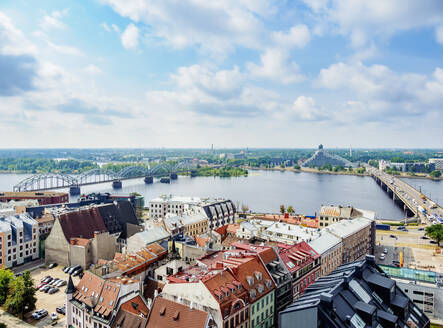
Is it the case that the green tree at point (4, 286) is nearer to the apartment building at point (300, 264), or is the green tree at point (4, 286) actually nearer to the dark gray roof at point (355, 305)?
the apartment building at point (300, 264)

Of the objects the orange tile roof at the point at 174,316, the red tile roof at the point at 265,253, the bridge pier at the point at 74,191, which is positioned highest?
the red tile roof at the point at 265,253

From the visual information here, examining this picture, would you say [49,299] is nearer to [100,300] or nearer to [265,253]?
[100,300]

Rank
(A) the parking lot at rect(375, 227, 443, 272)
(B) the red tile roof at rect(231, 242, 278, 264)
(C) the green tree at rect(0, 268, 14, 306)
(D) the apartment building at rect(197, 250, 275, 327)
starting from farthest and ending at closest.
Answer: (A) the parking lot at rect(375, 227, 443, 272) → (C) the green tree at rect(0, 268, 14, 306) → (B) the red tile roof at rect(231, 242, 278, 264) → (D) the apartment building at rect(197, 250, 275, 327)

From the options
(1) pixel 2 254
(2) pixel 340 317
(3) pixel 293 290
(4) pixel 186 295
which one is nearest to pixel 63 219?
(1) pixel 2 254

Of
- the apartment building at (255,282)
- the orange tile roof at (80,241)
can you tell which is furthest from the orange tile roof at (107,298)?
the orange tile roof at (80,241)

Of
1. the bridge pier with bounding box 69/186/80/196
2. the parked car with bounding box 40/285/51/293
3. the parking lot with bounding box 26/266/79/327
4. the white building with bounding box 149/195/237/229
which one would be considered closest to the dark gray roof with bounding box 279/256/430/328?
the parking lot with bounding box 26/266/79/327

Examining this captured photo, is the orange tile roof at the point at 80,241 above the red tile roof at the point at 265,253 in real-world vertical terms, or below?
below

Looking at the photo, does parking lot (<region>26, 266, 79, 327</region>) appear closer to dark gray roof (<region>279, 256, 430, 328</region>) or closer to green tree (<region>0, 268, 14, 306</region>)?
green tree (<region>0, 268, 14, 306</region>)
